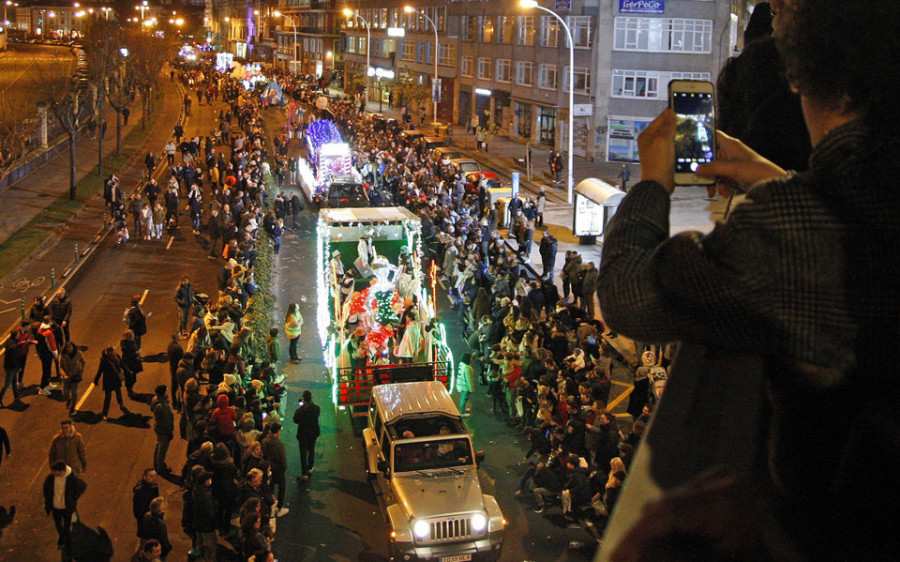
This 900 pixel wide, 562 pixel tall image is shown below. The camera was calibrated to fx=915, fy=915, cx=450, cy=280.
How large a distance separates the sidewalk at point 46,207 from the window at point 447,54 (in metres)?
25.3

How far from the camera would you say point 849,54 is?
1727 mm

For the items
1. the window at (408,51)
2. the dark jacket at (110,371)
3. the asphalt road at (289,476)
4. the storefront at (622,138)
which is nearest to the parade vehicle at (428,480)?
the asphalt road at (289,476)

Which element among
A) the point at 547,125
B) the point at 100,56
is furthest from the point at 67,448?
the point at 547,125

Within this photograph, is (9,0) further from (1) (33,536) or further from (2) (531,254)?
(1) (33,536)

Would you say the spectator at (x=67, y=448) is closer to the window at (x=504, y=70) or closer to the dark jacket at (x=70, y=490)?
the dark jacket at (x=70, y=490)

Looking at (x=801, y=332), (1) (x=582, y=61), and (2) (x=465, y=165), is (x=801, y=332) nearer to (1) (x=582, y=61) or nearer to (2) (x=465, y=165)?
(2) (x=465, y=165)

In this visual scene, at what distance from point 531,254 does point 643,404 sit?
17148 mm

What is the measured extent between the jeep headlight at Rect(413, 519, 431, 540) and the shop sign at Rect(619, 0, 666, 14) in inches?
1833

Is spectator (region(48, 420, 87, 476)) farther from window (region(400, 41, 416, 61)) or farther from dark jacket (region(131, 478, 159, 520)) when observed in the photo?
window (region(400, 41, 416, 61))

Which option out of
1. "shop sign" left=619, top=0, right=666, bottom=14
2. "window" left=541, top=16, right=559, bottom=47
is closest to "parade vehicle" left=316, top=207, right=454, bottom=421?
"shop sign" left=619, top=0, right=666, bottom=14

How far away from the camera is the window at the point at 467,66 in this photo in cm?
7319

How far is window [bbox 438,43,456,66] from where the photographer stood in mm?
77250

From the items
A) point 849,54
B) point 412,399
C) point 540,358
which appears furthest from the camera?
point 540,358

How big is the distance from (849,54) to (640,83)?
54.6 meters
